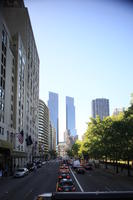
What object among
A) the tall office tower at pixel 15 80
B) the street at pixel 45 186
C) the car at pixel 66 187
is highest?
the tall office tower at pixel 15 80

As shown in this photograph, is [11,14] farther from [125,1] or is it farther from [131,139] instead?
[125,1]

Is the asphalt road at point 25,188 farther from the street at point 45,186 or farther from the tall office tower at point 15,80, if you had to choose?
the tall office tower at point 15,80

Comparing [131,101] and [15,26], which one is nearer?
[131,101]

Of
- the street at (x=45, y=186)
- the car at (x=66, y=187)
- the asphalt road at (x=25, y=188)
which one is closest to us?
the car at (x=66, y=187)

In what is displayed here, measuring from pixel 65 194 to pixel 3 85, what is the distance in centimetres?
4717

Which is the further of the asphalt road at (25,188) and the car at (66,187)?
the asphalt road at (25,188)

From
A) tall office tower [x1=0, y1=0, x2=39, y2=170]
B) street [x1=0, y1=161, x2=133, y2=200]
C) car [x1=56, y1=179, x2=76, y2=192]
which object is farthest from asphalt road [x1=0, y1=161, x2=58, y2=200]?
tall office tower [x1=0, y1=0, x2=39, y2=170]

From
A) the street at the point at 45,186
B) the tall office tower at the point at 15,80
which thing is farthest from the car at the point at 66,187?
the tall office tower at the point at 15,80

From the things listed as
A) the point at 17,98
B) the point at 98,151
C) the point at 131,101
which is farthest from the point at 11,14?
the point at 131,101

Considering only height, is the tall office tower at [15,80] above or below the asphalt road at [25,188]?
above

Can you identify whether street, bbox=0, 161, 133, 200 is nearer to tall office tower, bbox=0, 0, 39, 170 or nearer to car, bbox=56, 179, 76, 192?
car, bbox=56, 179, 76, 192

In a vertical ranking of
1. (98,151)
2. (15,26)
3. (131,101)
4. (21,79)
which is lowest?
(98,151)

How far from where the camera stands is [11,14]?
82.2m

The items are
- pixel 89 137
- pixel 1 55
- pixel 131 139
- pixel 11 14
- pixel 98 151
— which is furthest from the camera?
pixel 11 14
